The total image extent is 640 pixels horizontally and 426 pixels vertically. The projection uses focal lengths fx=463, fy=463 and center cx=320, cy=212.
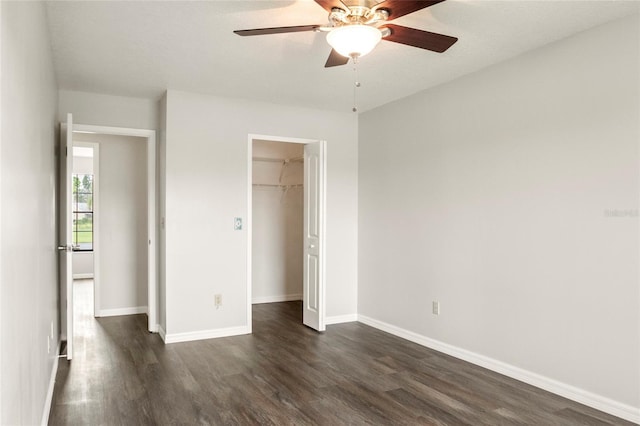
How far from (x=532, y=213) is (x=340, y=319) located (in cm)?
272

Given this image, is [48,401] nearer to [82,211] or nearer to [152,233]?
[152,233]

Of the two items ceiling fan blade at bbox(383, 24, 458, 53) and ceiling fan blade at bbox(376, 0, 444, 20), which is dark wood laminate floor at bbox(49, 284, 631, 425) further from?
ceiling fan blade at bbox(376, 0, 444, 20)

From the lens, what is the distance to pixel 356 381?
3.56m

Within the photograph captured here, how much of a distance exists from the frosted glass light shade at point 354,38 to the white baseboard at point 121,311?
467cm

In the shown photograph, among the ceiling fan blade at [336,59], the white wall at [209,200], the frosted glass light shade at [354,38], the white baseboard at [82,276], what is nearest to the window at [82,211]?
the white baseboard at [82,276]

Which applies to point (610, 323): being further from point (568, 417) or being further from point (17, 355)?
point (17, 355)

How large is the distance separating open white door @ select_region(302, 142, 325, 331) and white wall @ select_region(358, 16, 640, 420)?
768 millimetres

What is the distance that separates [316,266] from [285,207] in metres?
1.81

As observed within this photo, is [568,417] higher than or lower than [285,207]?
lower

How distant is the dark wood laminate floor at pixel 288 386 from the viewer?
2.94 metres

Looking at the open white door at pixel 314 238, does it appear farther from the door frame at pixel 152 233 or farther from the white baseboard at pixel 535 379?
the door frame at pixel 152 233

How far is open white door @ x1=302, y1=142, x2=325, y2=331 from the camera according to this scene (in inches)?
200

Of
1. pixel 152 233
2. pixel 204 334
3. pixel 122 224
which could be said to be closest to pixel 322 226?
pixel 204 334

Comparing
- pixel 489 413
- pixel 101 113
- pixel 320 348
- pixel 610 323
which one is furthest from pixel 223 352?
pixel 610 323
